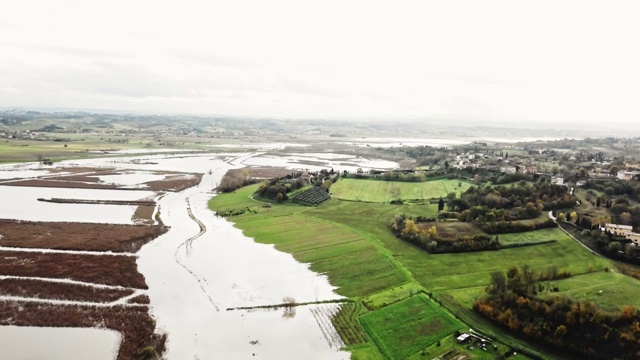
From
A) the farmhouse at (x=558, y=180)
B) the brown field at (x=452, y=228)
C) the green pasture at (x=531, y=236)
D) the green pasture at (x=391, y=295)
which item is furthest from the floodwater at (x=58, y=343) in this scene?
the farmhouse at (x=558, y=180)

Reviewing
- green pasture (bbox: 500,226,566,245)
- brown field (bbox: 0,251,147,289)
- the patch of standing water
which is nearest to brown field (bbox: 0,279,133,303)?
brown field (bbox: 0,251,147,289)

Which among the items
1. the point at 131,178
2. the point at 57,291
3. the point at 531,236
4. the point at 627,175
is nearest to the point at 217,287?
the point at 57,291

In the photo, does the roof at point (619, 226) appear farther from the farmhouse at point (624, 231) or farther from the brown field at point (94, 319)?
the brown field at point (94, 319)

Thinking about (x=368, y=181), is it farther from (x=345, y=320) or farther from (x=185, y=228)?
(x=345, y=320)

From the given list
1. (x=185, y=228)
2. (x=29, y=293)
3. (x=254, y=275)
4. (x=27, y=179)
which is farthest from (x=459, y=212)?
(x=27, y=179)

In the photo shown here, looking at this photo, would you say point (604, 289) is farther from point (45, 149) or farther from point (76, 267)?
point (45, 149)

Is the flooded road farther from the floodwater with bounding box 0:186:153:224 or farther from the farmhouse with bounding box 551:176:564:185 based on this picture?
the farmhouse with bounding box 551:176:564:185
